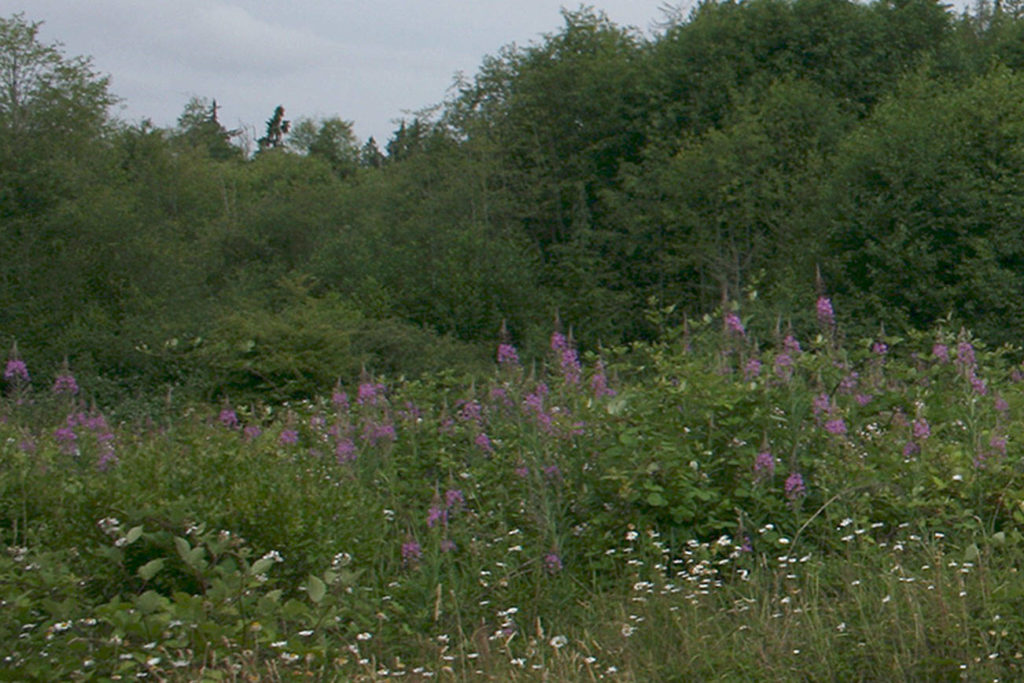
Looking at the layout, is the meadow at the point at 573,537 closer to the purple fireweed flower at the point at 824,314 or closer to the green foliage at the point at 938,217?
the purple fireweed flower at the point at 824,314

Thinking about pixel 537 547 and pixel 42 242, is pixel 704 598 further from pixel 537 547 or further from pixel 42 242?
pixel 42 242

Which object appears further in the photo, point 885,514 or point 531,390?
point 531,390

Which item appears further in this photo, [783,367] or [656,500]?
[783,367]

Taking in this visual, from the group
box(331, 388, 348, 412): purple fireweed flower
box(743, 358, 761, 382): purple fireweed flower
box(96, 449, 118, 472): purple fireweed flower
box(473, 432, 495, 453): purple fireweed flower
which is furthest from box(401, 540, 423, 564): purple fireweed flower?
box(331, 388, 348, 412): purple fireweed flower

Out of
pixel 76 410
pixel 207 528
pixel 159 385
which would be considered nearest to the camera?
pixel 207 528

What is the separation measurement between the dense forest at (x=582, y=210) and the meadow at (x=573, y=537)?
13.5m

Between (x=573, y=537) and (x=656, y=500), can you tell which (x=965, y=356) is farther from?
(x=573, y=537)

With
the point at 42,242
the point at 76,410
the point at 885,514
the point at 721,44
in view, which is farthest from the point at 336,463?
the point at 721,44

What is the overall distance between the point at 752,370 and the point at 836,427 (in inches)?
21.4

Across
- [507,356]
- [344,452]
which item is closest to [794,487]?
[344,452]

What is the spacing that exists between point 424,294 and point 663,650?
25.1 metres

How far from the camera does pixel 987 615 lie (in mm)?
4172

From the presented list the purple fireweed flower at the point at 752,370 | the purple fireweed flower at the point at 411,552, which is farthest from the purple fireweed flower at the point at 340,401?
the purple fireweed flower at the point at 752,370

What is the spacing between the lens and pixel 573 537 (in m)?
5.44
